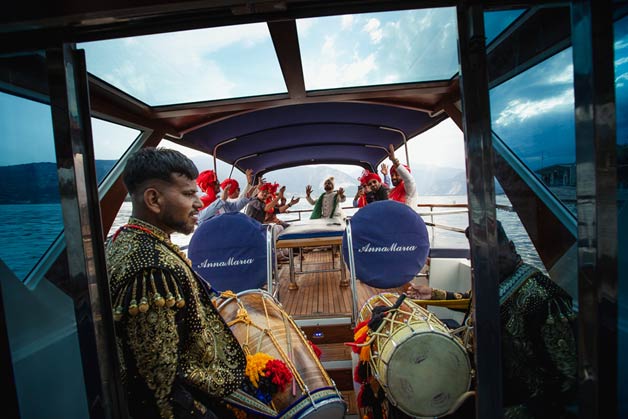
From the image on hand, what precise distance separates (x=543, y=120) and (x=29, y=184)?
1557 millimetres

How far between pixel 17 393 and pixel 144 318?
44cm

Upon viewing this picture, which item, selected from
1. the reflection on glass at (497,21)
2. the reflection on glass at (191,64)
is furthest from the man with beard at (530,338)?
the reflection on glass at (191,64)

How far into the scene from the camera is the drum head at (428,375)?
1.13 meters

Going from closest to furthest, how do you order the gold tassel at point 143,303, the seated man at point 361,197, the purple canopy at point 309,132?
the gold tassel at point 143,303 < the purple canopy at point 309,132 < the seated man at point 361,197

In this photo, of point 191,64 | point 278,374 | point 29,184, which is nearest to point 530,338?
point 278,374

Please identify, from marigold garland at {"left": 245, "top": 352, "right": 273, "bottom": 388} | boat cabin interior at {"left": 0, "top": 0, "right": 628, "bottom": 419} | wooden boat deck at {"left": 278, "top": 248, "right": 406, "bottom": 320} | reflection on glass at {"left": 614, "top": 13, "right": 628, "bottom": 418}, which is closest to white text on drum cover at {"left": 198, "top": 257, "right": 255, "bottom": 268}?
wooden boat deck at {"left": 278, "top": 248, "right": 406, "bottom": 320}

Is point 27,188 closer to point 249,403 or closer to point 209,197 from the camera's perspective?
point 249,403

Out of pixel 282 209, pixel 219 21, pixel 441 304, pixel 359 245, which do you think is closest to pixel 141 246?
pixel 219 21

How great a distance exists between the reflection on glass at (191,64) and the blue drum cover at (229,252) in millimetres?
993

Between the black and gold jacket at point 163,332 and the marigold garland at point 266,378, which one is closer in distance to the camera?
the black and gold jacket at point 163,332

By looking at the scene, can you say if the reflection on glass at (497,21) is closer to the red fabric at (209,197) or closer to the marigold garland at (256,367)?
the marigold garland at (256,367)

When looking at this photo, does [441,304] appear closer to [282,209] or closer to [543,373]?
[543,373]

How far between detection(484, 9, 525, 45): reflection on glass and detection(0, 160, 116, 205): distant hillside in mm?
1331

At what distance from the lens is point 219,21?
89 cm
